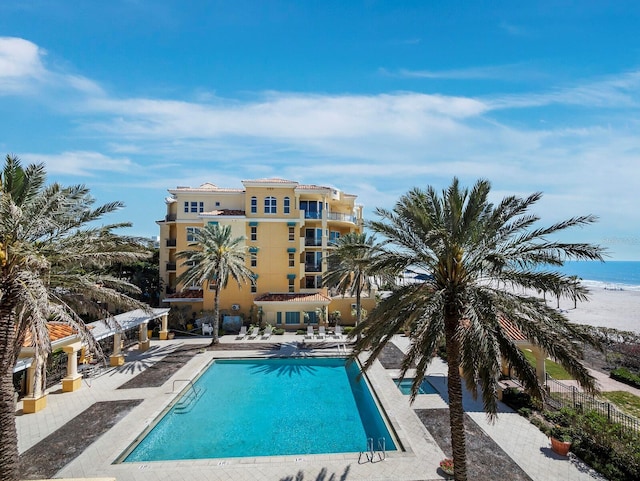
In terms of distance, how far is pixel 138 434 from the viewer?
14164 millimetres

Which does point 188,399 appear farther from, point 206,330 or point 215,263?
point 206,330

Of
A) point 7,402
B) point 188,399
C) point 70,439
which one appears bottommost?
point 188,399

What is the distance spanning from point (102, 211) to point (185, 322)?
24.3 m

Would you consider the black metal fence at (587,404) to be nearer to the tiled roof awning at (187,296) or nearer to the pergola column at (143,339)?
the pergola column at (143,339)

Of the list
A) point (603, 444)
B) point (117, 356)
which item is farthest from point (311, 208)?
point (603, 444)

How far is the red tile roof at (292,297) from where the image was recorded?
34.0m

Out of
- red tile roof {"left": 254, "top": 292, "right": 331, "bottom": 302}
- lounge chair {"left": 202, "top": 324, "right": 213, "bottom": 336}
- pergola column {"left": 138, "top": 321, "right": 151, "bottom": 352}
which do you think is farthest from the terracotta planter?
lounge chair {"left": 202, "top": 324, "right": 213, "bottom": 336}

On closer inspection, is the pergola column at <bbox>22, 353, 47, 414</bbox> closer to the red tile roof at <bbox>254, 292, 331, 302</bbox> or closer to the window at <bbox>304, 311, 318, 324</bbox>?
the red tile roof at <bbox>254, 292, 331, 302</bbox>

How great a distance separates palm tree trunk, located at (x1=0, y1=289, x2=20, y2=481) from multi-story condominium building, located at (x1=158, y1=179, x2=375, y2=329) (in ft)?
78.8

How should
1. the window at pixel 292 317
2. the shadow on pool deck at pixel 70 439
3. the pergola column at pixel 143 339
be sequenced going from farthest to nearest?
the window at pixel 292 317 → the pergola column at pixel 143 339 → the shadow on pool deck at pixel 70 439

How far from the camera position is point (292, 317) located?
113ft

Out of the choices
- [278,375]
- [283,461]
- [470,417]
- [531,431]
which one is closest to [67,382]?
Answer: [278,375]

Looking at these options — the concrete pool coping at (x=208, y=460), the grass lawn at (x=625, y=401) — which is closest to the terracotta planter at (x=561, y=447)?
the concrete pool coping at (x=208, y=460)

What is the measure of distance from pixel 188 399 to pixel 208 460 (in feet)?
22.6
